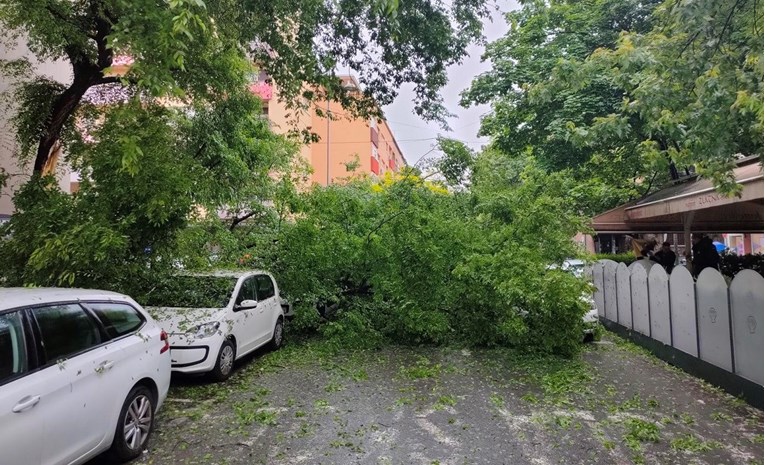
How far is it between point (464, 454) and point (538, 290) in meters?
3.86

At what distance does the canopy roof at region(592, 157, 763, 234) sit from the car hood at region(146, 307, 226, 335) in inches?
248

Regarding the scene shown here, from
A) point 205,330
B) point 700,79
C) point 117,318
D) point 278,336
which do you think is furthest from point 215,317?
point 700,79

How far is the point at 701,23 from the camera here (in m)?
4.36

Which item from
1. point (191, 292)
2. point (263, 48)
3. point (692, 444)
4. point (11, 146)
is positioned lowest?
point (692, 444)

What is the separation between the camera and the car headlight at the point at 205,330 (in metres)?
6.27

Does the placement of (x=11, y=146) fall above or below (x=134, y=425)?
above

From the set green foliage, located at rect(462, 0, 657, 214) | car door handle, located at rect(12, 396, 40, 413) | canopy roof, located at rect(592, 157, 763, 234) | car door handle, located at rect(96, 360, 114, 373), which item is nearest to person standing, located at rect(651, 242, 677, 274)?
canopy roof, located at rect(592, 157, 763, 234)

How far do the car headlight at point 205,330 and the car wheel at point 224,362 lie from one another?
0.82 ft

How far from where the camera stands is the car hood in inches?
250

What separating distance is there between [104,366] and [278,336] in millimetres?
5049

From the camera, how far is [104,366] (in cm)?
366

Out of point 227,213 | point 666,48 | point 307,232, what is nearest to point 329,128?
point 227,213

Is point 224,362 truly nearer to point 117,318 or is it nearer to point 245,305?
point 245,305

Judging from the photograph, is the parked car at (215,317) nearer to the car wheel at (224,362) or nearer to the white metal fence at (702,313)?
the car wheel at (224,362)
